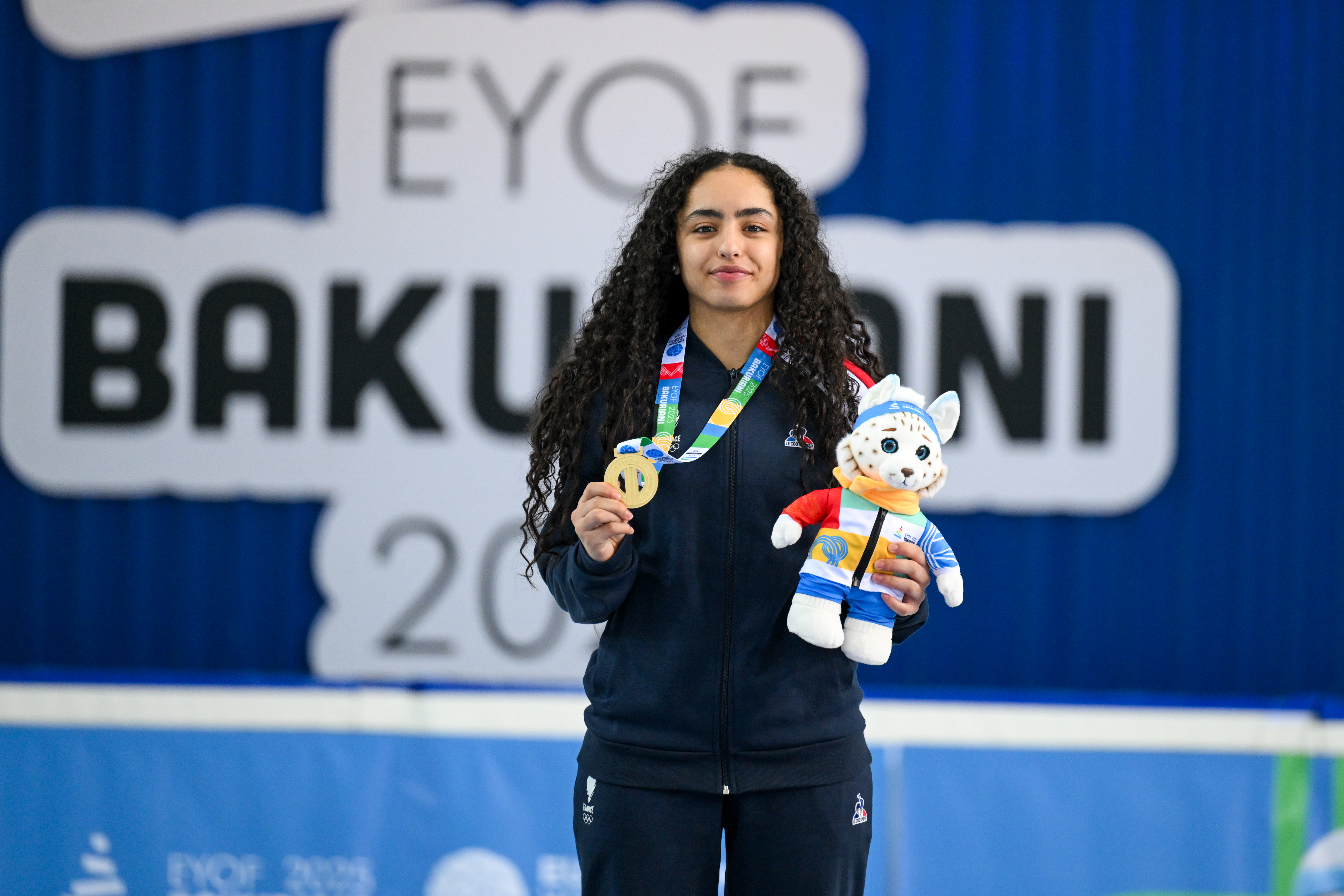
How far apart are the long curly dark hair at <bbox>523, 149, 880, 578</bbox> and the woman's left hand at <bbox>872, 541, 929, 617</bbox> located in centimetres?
18

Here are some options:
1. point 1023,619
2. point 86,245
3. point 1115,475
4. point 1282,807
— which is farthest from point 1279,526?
point 86,245

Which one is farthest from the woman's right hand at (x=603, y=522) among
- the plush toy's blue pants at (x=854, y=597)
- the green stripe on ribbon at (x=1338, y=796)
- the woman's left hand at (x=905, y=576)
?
the green stripe on ribbon at (x=1338, y=796)

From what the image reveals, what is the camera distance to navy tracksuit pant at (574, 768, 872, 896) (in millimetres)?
1544

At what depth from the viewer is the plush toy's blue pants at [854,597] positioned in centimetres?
152

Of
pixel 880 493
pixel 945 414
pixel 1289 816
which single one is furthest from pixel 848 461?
pixel 1289 816

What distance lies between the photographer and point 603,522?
59.6 inches

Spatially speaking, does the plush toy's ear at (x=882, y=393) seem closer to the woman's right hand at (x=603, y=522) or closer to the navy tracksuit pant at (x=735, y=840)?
the woman's right hand at (x=603, y=522)

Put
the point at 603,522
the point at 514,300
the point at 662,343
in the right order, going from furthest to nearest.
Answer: the point at 514,300, the point at 662,343, the point at 603,522

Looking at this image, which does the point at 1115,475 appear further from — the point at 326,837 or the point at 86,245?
the point at 86,245

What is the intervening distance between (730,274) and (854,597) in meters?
0.53

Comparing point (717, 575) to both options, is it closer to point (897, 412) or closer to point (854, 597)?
point (854, 597)

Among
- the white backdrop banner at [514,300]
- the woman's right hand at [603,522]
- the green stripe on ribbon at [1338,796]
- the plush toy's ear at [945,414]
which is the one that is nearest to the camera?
the woman's right hand at [603,522]

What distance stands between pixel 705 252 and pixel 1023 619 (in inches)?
115

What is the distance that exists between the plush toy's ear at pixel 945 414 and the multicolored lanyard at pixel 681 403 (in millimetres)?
269
